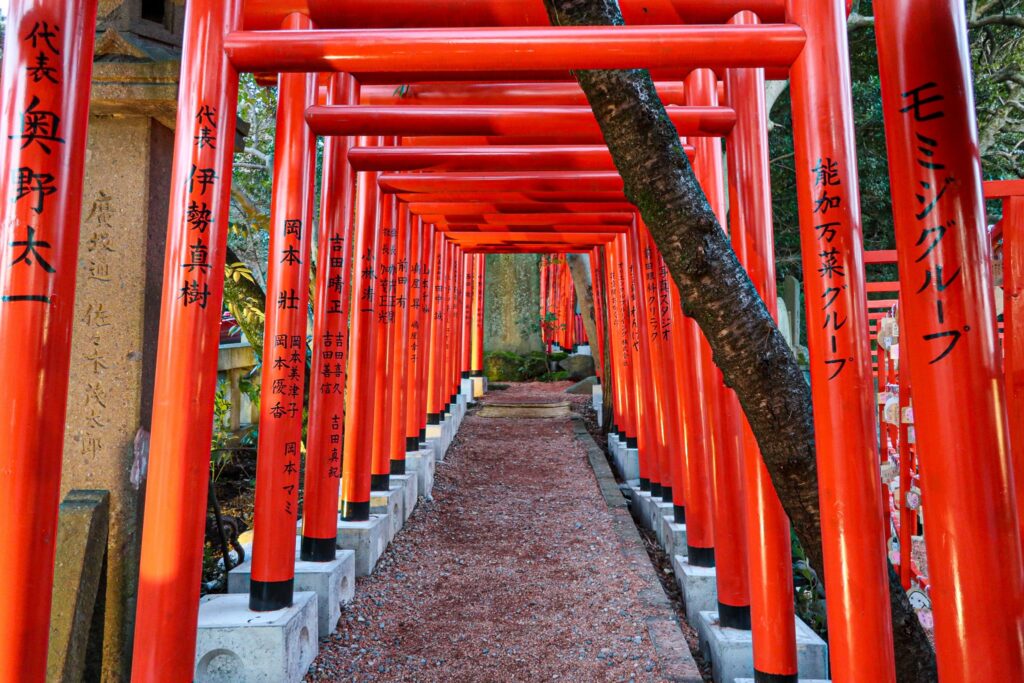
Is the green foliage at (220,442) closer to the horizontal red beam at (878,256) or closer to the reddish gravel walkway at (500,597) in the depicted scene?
the reddish gravel walkway at (500,597)

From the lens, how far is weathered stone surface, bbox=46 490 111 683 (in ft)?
9.26

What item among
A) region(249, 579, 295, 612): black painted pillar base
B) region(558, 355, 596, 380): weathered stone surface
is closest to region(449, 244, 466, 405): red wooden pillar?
region(558, 355, 596, 380): weathered stone surface

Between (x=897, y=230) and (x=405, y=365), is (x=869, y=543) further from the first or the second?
(x=405, y=365)

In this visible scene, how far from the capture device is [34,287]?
205 cm

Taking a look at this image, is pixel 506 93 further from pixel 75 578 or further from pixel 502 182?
pixel 75 578

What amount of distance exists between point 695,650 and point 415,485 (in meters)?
3.44

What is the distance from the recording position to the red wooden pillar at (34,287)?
2.00 m

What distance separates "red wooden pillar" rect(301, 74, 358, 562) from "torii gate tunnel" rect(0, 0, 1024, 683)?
0.02 meters

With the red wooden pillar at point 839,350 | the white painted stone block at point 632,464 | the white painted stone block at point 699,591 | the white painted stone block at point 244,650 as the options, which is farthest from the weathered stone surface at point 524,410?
the red wooden pillar at point 839,350

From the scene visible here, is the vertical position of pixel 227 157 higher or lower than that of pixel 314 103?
lower

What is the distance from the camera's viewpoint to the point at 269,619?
3266 millimetres

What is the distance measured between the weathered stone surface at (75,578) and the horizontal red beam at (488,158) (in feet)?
8.66

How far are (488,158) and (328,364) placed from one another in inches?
72.9

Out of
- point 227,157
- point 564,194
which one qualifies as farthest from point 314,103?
point 564,194
